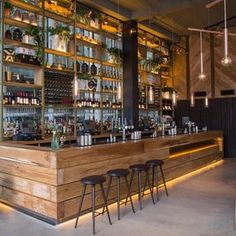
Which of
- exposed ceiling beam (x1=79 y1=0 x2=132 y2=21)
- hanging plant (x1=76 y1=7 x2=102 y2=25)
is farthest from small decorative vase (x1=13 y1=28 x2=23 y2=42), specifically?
exposed ceiling beam (x1=79 y1=0 x2=132 y2=21)

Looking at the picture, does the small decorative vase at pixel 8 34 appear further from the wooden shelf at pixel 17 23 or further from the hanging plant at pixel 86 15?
the hanging plant at pixel 86 15

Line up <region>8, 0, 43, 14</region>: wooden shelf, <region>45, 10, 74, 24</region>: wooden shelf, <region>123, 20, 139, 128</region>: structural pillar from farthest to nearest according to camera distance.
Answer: <region>123, 20, 139, 128</region>: structural pillar, <region>45, 10, 74, 24</region>: wooden shelf, <region>8, 0, 43, 14</region>: wooden shelf

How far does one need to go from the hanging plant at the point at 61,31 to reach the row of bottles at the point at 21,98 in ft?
4.56

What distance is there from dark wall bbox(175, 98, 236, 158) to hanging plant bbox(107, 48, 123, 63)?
11.9ft

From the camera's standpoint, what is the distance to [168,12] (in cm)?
764

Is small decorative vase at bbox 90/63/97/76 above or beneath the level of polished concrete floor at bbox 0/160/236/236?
above

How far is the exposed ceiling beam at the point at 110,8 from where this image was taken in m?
6.83

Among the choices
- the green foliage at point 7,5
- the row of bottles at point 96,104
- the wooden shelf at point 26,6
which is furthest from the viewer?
the row of bottles at point 96,104

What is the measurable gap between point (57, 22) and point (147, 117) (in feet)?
13.5

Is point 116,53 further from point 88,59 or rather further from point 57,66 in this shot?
point 57,66

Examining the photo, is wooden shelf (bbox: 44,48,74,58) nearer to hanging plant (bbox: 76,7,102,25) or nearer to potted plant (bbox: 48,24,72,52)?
potted plant (bbox: 48,24,72,52)

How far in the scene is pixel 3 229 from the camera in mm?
3670

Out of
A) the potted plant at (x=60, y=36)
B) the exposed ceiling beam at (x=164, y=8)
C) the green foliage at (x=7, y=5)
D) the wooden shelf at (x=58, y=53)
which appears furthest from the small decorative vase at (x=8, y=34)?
the exposed ceiling beam at (x=164, y=8)

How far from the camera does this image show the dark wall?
951 cm
